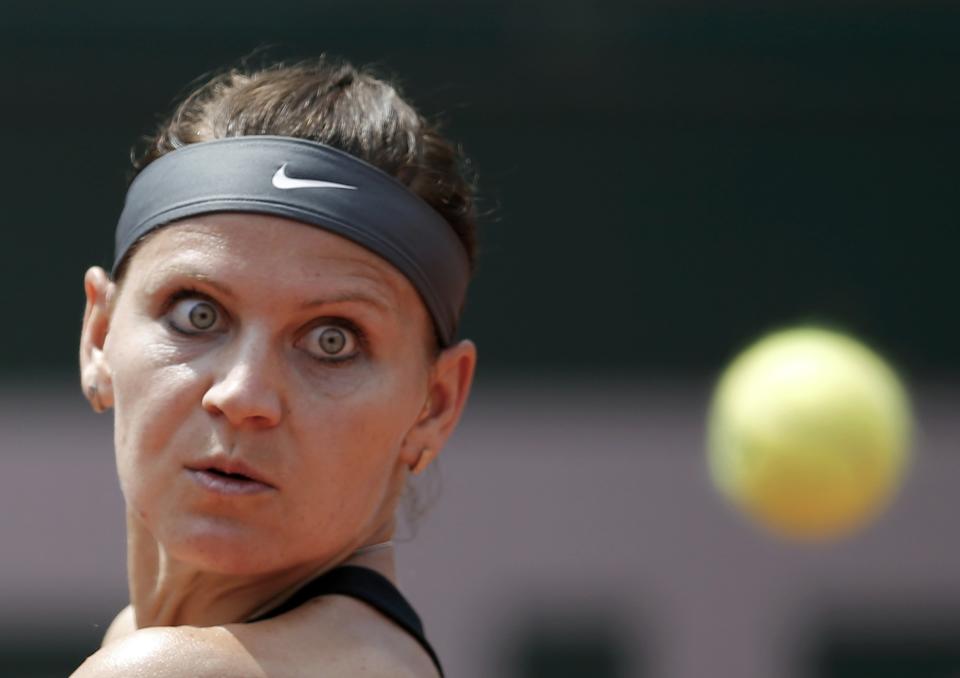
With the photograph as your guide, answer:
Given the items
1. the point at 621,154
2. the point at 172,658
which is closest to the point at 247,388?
the point at 172,658

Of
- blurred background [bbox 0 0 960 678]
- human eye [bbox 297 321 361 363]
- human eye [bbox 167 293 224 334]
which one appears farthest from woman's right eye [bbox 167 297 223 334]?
blurred background [bbox 0 0 960 678]

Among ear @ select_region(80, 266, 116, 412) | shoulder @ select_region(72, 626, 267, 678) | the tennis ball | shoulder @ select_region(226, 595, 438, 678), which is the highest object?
the tennis ball

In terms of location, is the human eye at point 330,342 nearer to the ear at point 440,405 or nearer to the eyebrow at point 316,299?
the eyebrow at point 316,299

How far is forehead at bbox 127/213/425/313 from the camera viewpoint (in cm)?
249

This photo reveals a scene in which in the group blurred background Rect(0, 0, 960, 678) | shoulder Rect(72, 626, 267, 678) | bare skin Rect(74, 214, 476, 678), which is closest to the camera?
shoulder Rect(72, 626, 267, 678)

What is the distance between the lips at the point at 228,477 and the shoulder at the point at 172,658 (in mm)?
239

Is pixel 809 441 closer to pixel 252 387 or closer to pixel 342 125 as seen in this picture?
pixel 342 125

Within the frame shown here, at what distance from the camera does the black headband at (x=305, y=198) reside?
2541 mm

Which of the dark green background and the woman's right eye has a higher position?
the dark green background

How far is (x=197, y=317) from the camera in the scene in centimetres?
252

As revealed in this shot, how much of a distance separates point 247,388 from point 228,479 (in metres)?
0.14

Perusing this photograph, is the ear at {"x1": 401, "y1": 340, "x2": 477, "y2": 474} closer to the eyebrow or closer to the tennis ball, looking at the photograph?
the eyebrow

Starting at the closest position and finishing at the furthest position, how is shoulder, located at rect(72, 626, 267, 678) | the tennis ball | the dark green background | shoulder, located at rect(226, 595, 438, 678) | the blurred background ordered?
shoulder, located at rect(72, 626, 267, 678)
shoulder, located at rect(226, 595, 438, 678)
the tennis ball
the blurred background
the dark green background

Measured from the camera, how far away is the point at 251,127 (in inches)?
106
